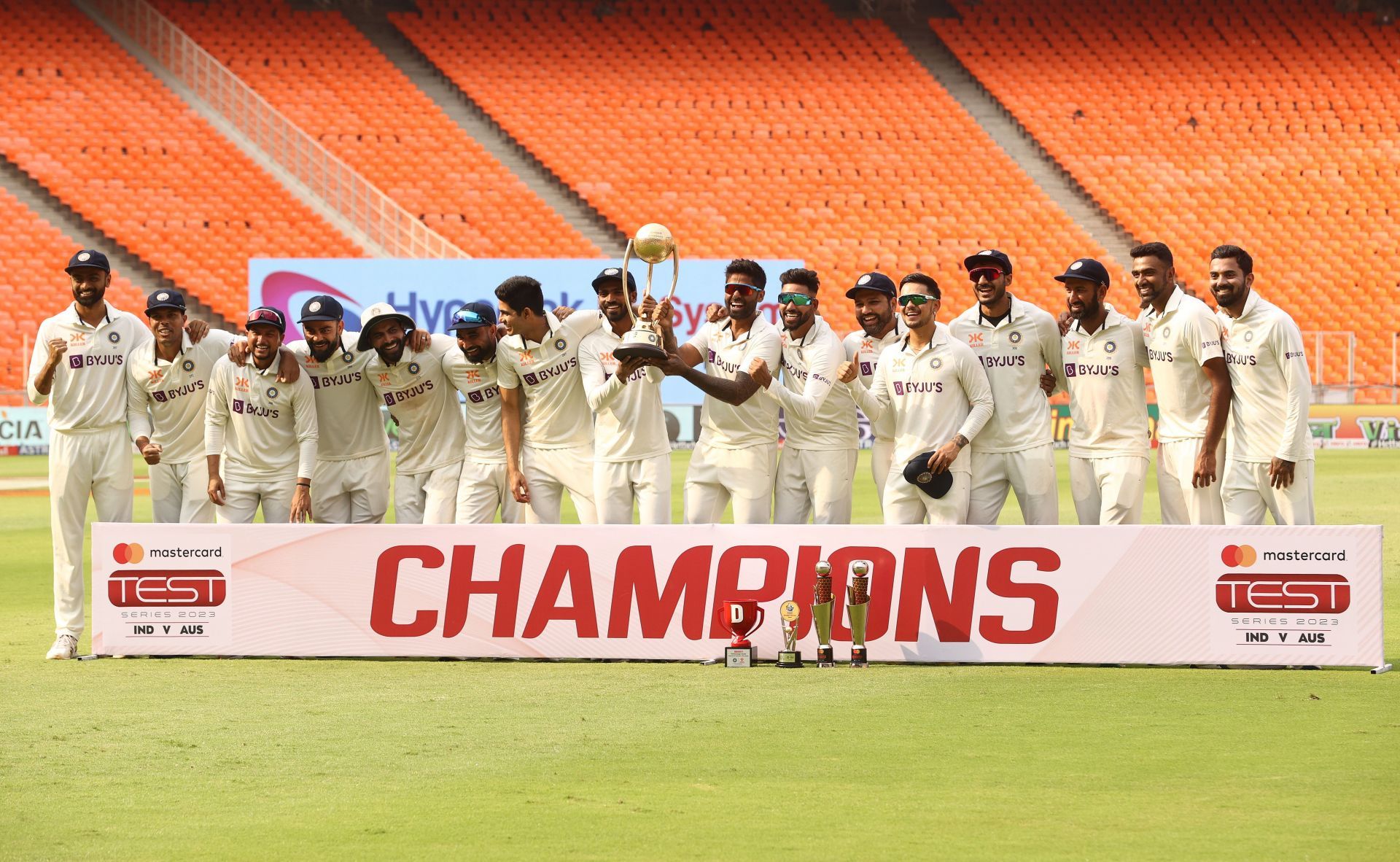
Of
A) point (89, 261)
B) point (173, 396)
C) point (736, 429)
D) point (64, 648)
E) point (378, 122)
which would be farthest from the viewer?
point (378, 122)

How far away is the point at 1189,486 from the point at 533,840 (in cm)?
516

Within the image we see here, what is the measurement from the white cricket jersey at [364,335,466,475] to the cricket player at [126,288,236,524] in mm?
987

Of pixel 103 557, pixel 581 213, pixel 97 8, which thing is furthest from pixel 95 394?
pixel 97 8

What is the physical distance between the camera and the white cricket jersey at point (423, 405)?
9688mm

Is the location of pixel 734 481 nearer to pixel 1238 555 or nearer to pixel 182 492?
pixel 1238 555

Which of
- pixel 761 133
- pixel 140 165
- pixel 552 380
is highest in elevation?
pixel 761 133

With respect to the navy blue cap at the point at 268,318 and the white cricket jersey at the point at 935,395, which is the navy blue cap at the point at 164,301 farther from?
the white cricket jersey at the point at 935,395

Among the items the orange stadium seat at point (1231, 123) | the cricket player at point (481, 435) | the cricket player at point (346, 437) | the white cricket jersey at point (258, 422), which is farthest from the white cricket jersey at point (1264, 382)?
the orange stadium seat at point (1231, 123)


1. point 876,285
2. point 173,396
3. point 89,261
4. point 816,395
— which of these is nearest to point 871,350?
point 876,285

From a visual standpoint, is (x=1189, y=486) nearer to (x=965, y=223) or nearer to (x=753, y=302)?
(x=753, y=302)

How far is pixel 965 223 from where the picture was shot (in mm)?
33031

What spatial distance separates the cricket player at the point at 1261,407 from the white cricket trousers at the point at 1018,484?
3.09 feet

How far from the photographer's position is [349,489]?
9.80 m

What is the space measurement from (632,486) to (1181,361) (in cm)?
318
